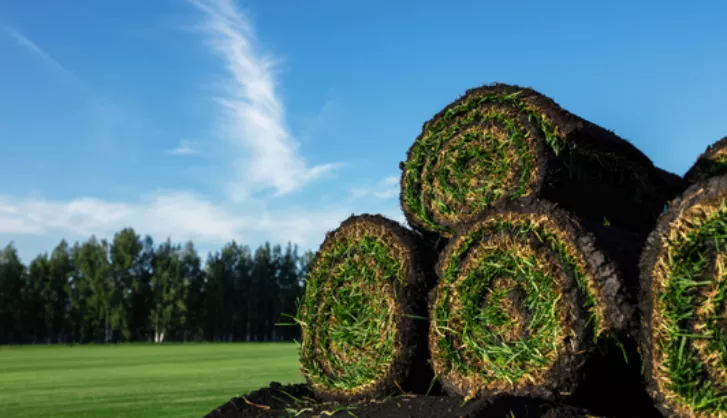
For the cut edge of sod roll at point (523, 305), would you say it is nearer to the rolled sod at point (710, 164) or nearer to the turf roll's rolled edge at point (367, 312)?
the turf roll's rolled edge at point (367, 312)

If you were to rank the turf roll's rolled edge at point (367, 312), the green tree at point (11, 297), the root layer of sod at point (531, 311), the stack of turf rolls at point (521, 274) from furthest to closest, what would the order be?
the green tree at point (11, 297), the turf roll's rolled edge at point (367, 312), the root layer of sod at point (531, 311), the stack of turf rolls at point (521, 274)

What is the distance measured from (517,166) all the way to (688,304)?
1.92 meters

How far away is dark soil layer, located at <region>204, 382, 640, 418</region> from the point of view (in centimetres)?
464

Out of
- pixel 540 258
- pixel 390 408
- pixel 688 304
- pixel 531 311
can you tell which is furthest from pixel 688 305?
pixel 390 408

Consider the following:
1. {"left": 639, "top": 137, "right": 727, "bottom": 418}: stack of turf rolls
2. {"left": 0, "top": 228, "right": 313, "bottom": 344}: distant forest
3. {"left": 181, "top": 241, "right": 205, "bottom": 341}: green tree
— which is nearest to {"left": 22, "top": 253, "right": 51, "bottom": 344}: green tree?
{"left": 0, "top": 228, "right": 313, "bottom": 344}: distant forest

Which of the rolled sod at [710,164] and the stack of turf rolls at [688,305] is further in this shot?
the rolled sod at [710,164]

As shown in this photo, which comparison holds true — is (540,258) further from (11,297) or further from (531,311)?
(11,297)

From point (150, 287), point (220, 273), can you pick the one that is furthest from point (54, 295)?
point (220, 273)

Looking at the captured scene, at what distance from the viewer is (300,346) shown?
6637 millimetres

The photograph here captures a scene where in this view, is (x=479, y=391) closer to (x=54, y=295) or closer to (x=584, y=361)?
(x=584, y=361)

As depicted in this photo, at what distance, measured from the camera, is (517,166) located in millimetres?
5613

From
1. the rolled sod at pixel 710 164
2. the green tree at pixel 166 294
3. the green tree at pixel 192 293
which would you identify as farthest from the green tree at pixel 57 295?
the rolled sod at pixel 710 164

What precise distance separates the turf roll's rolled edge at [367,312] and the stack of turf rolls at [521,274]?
0.01m

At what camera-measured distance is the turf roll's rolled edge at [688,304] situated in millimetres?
4094
